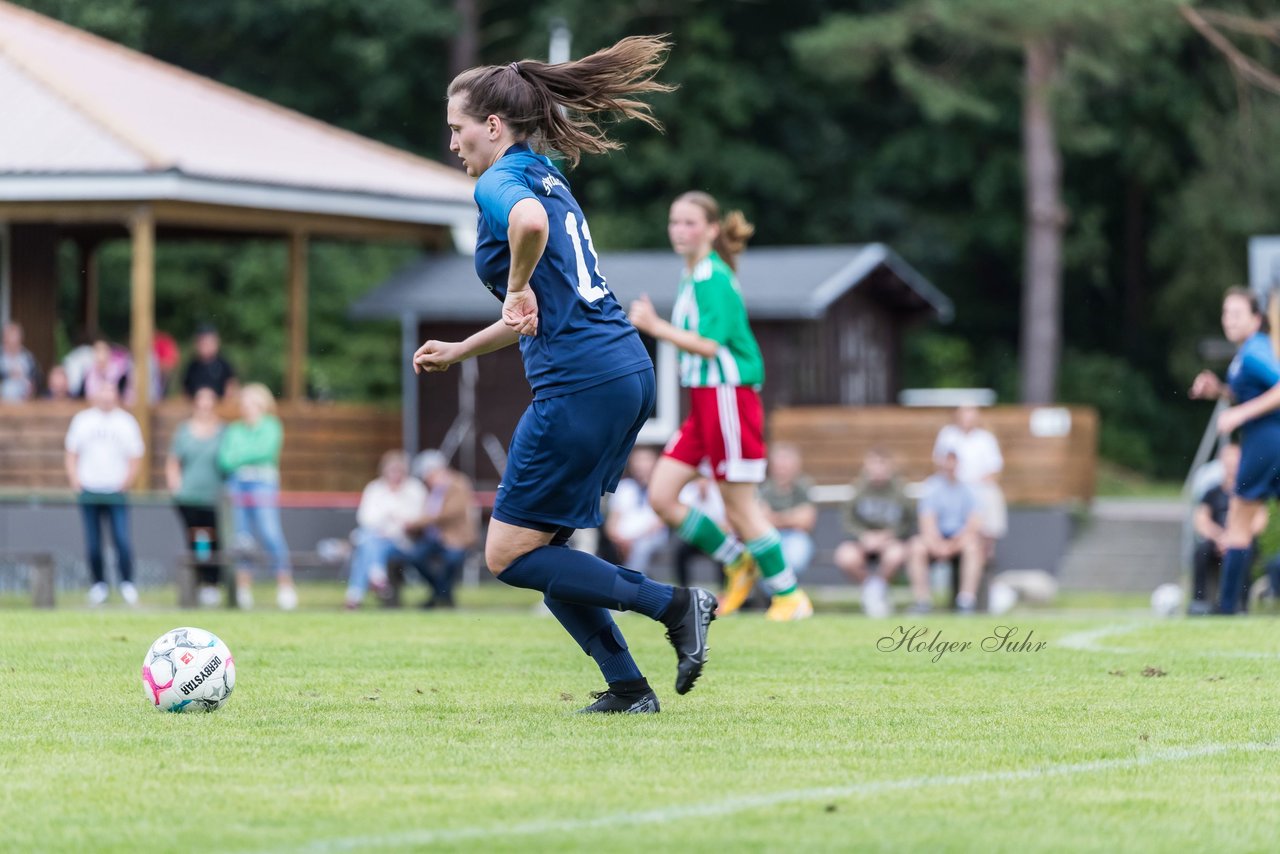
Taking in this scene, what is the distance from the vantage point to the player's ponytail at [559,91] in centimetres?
680

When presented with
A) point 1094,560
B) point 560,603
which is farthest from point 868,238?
point 560,603

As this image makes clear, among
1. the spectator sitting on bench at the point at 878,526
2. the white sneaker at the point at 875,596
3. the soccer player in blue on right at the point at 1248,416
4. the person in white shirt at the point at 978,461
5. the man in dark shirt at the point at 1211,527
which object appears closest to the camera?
the soccer player in blue on right at the point at 1248,416

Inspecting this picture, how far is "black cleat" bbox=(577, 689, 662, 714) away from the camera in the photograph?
6.95 meters

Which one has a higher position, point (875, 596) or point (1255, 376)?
point (1255, 376)

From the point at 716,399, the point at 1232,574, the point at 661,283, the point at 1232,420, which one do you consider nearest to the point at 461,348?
the point at 716,399

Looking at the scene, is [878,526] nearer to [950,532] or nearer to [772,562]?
[950,532]

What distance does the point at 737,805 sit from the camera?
5.13m

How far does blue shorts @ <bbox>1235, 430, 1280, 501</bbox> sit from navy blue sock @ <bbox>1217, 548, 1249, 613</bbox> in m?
0.44

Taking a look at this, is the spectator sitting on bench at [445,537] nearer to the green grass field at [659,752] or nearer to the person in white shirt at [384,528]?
the person in white shirt at [384,528]

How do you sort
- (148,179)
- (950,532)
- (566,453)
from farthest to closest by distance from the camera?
(148,179) → (950,532) → (566,453)

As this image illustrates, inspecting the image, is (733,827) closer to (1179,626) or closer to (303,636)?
(303,636)

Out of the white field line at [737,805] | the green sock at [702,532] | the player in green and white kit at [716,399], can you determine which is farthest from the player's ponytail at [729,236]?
the white field line at [737,805]

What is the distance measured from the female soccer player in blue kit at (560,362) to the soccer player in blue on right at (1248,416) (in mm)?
5741

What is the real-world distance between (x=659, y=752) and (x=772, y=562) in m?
5.21
